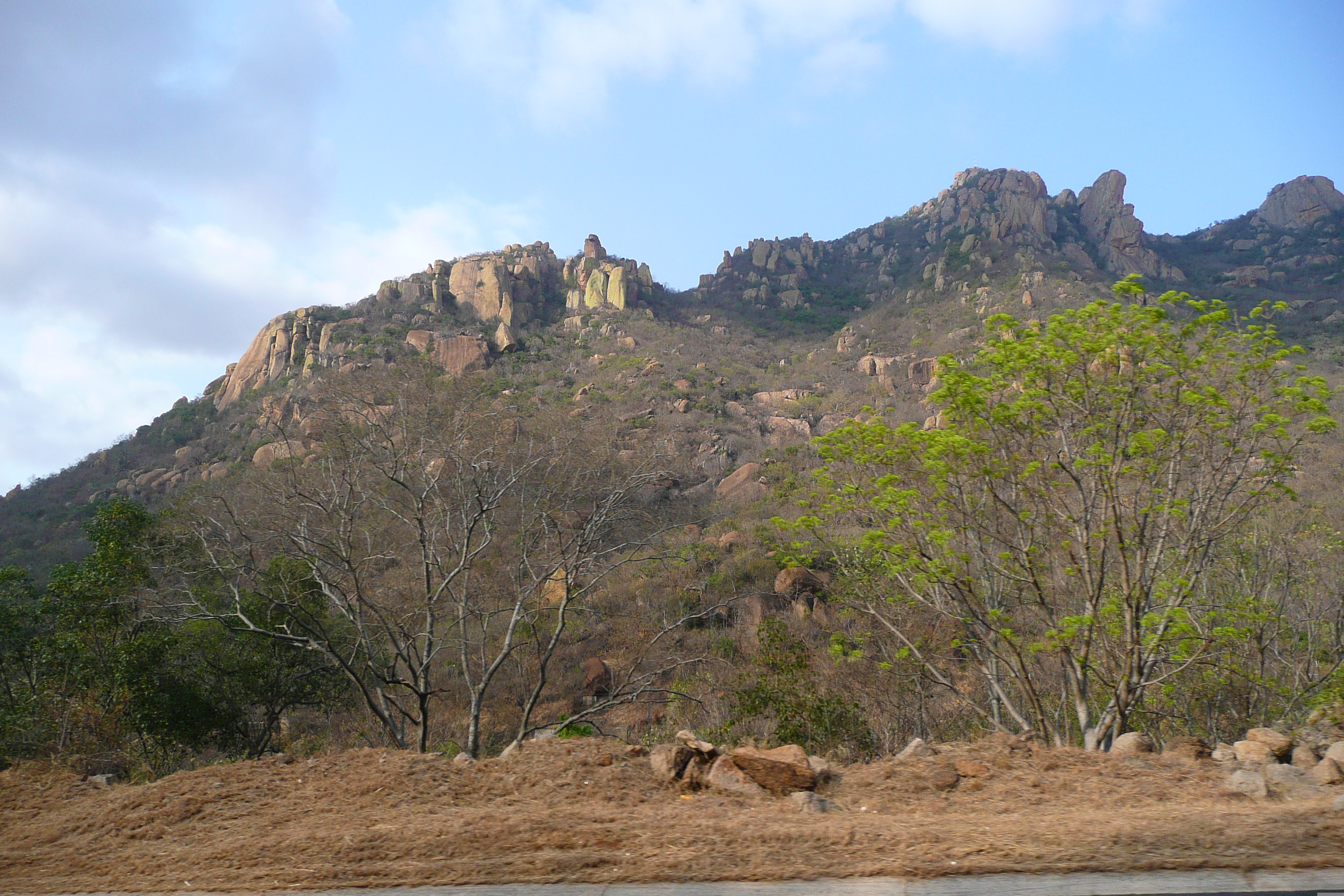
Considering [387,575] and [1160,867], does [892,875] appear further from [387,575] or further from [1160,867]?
[387,575]

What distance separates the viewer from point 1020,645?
27.5ft

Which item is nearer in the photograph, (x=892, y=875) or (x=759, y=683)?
(x=892, y=875)

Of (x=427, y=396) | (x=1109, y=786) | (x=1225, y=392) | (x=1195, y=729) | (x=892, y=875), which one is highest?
(x=427, y=396)

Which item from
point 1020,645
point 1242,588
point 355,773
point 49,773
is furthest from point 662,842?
point 1242,588

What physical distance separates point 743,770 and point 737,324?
69.8 m

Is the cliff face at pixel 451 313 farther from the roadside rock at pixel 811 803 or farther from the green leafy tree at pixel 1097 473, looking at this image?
the roadside rock at pixel 811 803

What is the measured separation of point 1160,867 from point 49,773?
10168mm

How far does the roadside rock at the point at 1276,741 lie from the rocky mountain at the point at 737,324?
2419cm

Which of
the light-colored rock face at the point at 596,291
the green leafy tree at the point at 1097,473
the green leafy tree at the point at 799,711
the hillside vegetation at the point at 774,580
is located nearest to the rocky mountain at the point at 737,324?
the light-colored rock face at the point at 596,291

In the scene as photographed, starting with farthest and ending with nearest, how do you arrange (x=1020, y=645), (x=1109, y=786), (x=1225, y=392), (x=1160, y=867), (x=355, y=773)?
(x=1020, y=645) < (x=1225, y=392) < (x=355, y=773) < (x=1109, y=786) < (x=1160, y=867)

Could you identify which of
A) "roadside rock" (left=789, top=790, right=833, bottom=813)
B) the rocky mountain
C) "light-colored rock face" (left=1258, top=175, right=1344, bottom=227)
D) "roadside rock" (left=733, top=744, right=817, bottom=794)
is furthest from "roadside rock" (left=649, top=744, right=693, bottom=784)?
"light-colored rock face" (left=1258, top=175, right=1344, bottom=227)

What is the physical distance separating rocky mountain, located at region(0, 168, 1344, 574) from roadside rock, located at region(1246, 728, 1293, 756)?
952 inches

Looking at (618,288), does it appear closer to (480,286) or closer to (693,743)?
(480,286)

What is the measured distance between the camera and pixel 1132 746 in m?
6.32
